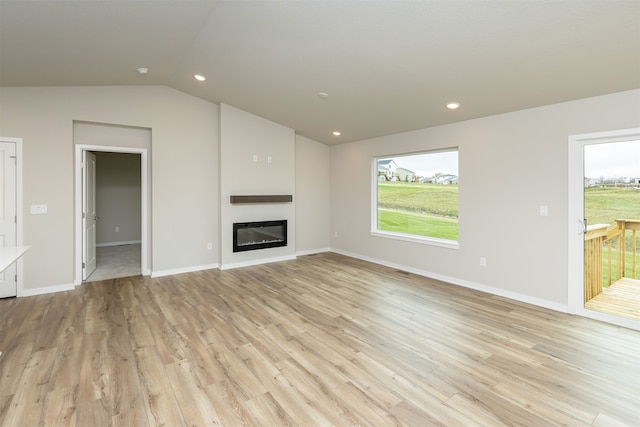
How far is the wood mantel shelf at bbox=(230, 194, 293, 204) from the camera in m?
5.46

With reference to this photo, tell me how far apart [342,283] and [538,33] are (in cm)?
360

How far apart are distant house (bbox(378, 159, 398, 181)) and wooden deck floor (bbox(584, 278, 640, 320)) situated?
3.43 m

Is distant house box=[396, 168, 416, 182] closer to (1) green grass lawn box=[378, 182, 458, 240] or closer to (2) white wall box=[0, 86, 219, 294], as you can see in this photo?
(1) green grass lawn box=[378, 182, 458, 240]

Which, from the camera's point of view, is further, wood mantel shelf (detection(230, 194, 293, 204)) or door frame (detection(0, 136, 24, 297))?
wood mantel shelf (detection(230, 194, 293, 204))

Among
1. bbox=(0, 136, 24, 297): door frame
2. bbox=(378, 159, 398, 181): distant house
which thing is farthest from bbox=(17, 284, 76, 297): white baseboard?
bbox=(378, 159, 398, 181): distant house

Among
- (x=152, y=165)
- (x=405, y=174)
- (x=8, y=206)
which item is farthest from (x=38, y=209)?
(x=405, y=174)

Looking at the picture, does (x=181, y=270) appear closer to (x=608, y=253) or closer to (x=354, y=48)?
(x=354, y=48)

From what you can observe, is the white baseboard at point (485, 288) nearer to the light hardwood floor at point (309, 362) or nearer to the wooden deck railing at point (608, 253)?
the light hardwood floor at point (309, 362)

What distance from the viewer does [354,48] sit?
10.2 ft

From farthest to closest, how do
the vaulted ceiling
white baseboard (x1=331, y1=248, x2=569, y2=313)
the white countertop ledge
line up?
white baseboard (x1=331, y1=248, x2=569, y2=313) < the vaulted ceiling < the white countertop ledge

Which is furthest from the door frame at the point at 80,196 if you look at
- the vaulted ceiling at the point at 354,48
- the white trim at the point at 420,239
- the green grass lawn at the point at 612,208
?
the green grass lawn at the point at 612,208

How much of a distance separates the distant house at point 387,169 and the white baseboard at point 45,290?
5.37 m

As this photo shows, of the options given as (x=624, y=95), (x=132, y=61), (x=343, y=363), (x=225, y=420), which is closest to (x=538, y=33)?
(x=624, y=95)

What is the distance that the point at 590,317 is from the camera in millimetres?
3301
